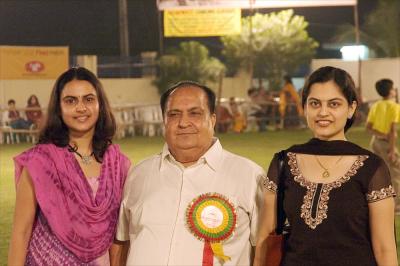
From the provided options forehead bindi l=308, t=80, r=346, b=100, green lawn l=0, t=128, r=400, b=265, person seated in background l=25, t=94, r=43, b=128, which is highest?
forehead bindi l=308, t=80, r=346, b=100

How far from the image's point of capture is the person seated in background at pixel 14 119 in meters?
21.2

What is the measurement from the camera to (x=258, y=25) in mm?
35375

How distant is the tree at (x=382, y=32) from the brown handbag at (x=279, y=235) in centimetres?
4013

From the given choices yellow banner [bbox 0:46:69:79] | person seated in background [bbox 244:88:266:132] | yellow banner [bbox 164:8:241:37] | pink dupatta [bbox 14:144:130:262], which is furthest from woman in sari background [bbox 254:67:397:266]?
yellow banner [bbox 164:8:241:37]

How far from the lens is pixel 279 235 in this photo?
320cm

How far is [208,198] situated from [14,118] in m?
18.7

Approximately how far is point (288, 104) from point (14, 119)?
8.13 metres

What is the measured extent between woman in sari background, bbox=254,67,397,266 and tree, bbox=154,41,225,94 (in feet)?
81.1

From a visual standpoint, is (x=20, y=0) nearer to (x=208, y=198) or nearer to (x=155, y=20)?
(x=155, y=20)

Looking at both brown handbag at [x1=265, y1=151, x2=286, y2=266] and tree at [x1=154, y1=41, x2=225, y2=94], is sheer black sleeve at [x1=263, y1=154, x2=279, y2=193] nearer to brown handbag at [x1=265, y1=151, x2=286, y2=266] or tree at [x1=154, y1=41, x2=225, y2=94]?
brown handbag at [x1=265, y1=151, x2=286, y2=266]

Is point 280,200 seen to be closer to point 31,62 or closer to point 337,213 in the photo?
point 337,213

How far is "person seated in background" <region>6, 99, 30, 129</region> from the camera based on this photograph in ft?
69.5

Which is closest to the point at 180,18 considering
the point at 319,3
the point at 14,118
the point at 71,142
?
the point at 319,3

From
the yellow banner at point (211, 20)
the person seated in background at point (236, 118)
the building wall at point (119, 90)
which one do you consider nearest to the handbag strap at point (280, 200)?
the building wall at point (119, 90)
